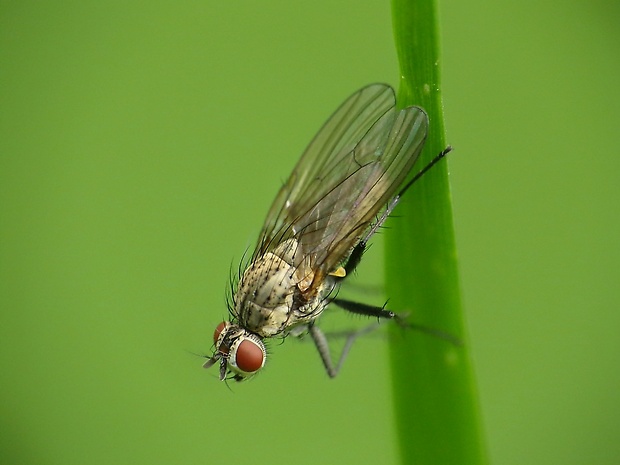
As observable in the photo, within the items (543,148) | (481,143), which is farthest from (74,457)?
(543,148)

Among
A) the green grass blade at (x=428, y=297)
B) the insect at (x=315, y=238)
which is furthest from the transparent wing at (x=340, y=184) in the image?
the green grass blade at (x=428, y=297)

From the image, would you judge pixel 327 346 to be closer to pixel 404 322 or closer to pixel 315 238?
pixel 315 238

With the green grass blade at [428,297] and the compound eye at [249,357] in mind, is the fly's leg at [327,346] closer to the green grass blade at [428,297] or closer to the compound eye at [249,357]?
the compound eye at [249,357]

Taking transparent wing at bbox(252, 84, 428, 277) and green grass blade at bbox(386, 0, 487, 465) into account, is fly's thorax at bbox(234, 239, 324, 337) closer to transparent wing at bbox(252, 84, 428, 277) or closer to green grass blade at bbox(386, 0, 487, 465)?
transparent wing at bbox(252, 84, 428, 277)

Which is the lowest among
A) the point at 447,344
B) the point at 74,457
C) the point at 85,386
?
the point at 74,457

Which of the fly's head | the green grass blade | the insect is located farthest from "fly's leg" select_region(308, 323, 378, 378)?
the green grass blade

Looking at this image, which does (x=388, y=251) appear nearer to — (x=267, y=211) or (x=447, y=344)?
(x=447, y=344)
